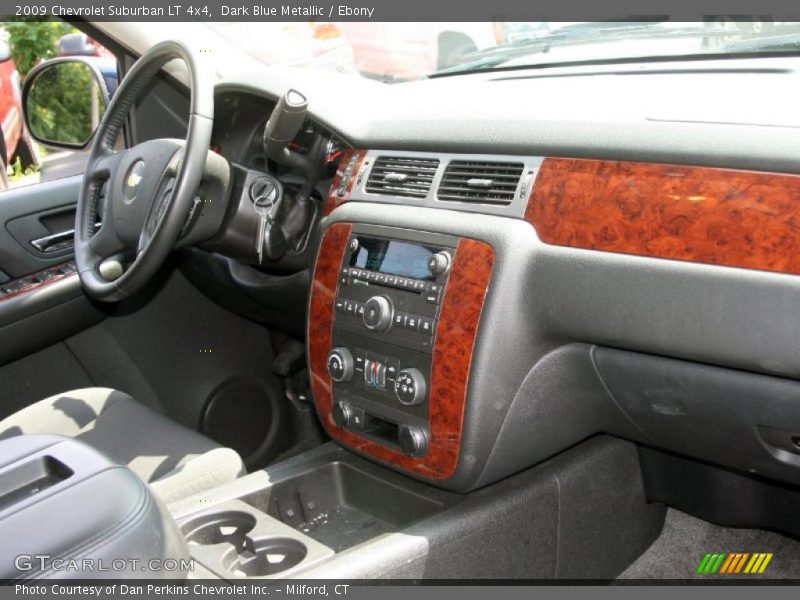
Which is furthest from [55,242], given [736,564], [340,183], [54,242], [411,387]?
[736,564]

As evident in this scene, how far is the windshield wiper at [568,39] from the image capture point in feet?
5.72

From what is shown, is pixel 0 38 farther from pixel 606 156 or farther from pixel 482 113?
pixel 606 156

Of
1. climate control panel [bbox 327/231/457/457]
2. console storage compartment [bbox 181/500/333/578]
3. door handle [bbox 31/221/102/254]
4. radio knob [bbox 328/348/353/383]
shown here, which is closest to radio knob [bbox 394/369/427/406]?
climate control panel [bbox 327/231/457/457]

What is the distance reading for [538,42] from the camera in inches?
79.4

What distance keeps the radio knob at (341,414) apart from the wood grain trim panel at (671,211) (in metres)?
0.57

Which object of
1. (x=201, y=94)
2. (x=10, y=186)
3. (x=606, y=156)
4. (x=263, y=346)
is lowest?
(x=263, y=346)

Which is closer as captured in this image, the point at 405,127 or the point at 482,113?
the point at 482,113

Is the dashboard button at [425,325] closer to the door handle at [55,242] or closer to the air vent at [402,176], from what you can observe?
the air vent at [402,176]

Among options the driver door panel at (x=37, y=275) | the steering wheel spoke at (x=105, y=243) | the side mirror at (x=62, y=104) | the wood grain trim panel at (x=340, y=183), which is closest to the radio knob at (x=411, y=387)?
the wood grain trim panel at (x=340, y=183)

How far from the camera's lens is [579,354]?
1.57 metres

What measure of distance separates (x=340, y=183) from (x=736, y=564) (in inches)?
51.1

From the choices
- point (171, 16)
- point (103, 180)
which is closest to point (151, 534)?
point (103, 180)

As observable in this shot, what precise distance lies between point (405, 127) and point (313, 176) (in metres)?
0.34

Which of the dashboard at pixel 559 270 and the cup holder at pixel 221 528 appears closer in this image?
the dashboard at pixel 559 270
